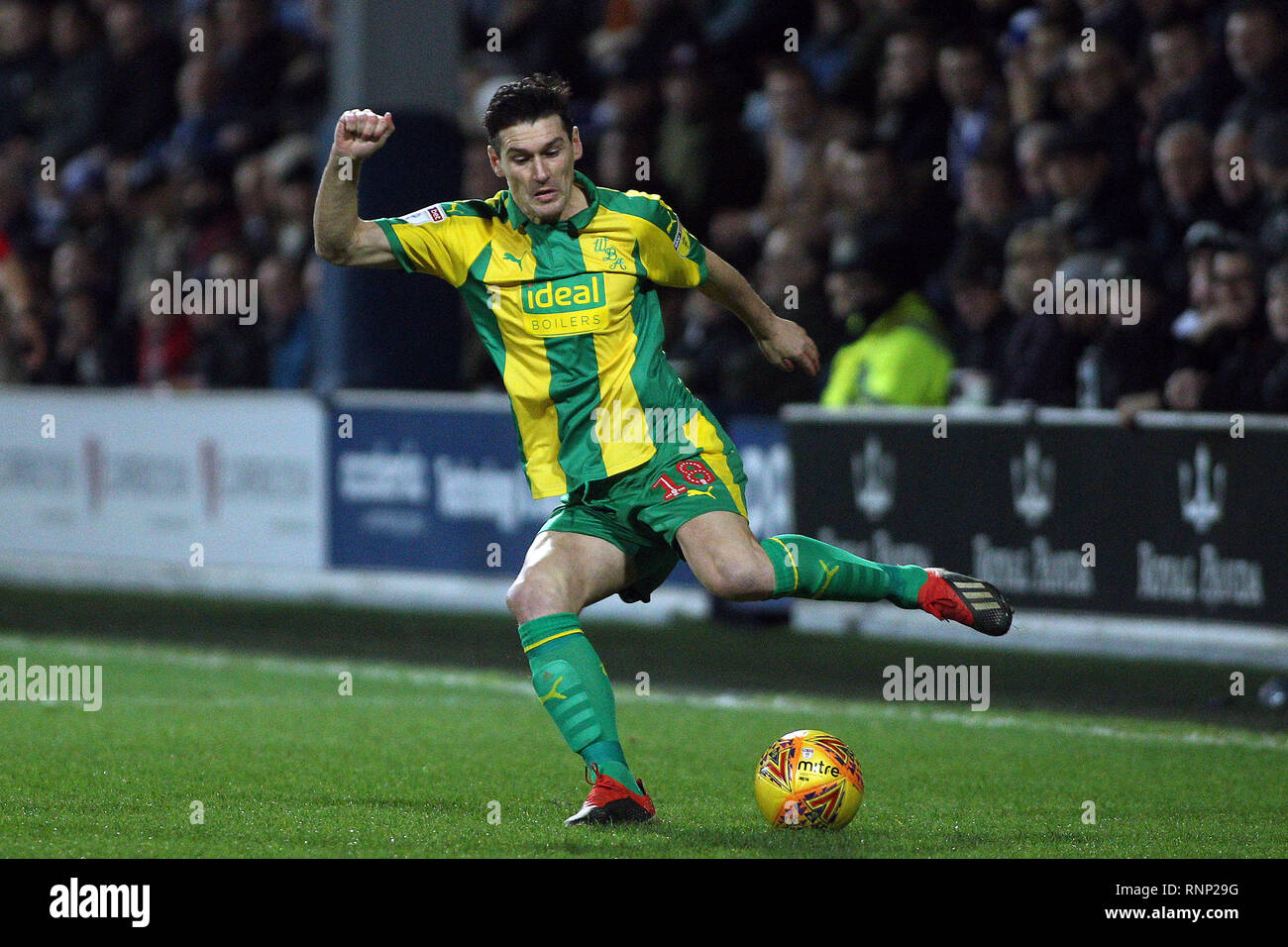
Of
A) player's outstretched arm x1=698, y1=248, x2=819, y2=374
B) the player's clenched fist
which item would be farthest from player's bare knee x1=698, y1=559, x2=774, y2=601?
the player's clenched fist

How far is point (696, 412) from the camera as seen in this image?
21.5 feet

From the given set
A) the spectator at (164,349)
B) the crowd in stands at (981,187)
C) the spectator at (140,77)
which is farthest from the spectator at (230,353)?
the spectator at (140,77)

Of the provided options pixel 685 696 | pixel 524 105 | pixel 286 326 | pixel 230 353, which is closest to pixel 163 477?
pixel 230 353

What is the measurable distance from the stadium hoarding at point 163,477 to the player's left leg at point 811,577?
7849mm

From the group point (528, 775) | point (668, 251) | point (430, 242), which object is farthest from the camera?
point (528, 775)

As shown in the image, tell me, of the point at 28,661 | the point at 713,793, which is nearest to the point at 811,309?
the point at 28,661

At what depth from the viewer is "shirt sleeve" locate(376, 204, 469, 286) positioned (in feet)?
20.5

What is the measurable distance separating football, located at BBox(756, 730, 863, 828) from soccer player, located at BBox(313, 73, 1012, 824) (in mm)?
375

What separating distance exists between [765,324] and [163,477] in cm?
Answer: 879

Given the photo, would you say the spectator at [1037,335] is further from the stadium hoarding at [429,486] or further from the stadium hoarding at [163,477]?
the stadium hoarding at [163,477]

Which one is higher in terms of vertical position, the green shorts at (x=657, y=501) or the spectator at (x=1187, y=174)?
the spectator at (x=1187, y=174)

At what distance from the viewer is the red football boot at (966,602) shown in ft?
20.9

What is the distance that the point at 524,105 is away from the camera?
20.0ft

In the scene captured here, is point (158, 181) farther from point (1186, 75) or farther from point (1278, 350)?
point (1278, 350)
